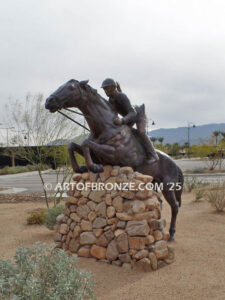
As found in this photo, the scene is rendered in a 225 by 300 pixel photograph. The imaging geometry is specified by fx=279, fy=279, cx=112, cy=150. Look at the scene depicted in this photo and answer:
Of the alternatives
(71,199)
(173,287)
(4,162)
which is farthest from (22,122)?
(4,162)

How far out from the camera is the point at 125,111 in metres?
4.99

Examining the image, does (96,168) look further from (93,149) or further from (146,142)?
(146,142)

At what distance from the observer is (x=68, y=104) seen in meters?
4.46

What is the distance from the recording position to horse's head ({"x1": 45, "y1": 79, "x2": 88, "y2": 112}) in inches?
170

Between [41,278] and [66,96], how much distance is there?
267 cm

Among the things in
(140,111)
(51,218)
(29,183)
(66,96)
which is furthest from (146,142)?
(29,183)

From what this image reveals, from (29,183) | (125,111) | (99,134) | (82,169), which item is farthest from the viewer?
(29,183)

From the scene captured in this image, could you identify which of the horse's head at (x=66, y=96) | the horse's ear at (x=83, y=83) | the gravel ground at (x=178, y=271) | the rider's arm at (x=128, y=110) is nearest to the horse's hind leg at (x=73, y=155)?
the horse's head at (x=66, y=96)

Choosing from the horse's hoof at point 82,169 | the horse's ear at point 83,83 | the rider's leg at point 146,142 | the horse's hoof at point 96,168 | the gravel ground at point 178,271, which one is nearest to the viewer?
the gravel ground at point 178,271

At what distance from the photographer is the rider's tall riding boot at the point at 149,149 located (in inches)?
195

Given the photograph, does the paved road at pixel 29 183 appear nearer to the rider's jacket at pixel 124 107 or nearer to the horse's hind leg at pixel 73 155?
the horse's hind leg at pixel 73 155

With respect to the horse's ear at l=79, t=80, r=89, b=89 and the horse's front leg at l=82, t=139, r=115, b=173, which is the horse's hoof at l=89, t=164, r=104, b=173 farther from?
the horse's ear at l=79, t=80, r=89, b=89

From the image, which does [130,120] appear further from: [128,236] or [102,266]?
[102,266]

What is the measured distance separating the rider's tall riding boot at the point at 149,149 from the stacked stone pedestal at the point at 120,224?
52 cm
